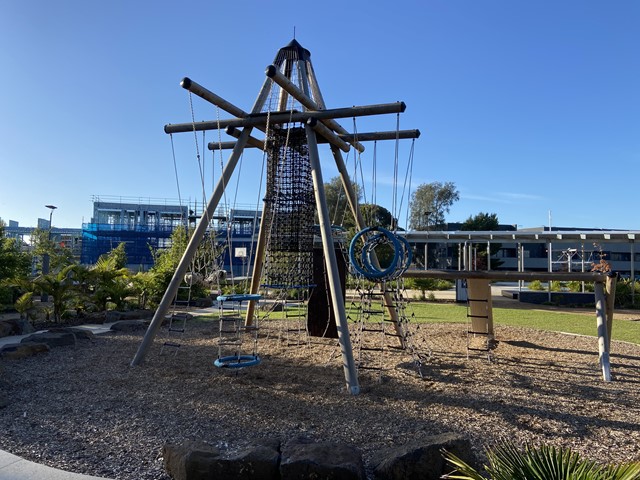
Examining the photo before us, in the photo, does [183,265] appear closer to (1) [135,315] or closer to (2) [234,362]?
(2) [234,362]

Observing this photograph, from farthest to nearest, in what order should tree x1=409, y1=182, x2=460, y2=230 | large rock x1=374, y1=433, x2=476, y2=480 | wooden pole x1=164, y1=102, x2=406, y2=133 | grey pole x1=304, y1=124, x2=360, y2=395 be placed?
1. tree x1=409, y1=182, x2=460, y2=230
2. wooden pole x1=164, y1=102, x2=406, y2=133
3. grey pole x1=304, y1=124, x2=360, y2=395
4. large rock x1=374, y1=433, x2=476, y2=480

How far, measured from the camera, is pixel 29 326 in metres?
11.1

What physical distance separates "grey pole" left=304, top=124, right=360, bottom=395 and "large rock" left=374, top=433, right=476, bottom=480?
89.0 inches

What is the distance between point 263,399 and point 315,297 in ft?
18.1

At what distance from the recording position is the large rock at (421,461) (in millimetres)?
3258

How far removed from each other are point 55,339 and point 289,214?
4827 mm

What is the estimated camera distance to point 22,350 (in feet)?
25.4

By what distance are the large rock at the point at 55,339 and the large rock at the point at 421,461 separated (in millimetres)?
7418

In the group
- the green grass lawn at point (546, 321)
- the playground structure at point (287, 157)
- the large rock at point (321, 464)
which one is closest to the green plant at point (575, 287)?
the green grass lawn at point (546, 321)

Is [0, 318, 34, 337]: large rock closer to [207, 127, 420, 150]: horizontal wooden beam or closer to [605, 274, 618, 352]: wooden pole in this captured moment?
[207, 127, 420, 150]: horizontal wooden beam

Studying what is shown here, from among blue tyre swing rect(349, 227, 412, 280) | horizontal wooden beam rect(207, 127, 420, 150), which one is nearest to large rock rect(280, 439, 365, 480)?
blue tyre swing rect(349, 227, 412, 280)

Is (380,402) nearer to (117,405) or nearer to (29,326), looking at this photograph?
(117,405)

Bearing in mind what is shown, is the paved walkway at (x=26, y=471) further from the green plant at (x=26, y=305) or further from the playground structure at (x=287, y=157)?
the green plant at (x=26, y=305)

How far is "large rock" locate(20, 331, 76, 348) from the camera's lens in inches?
339
